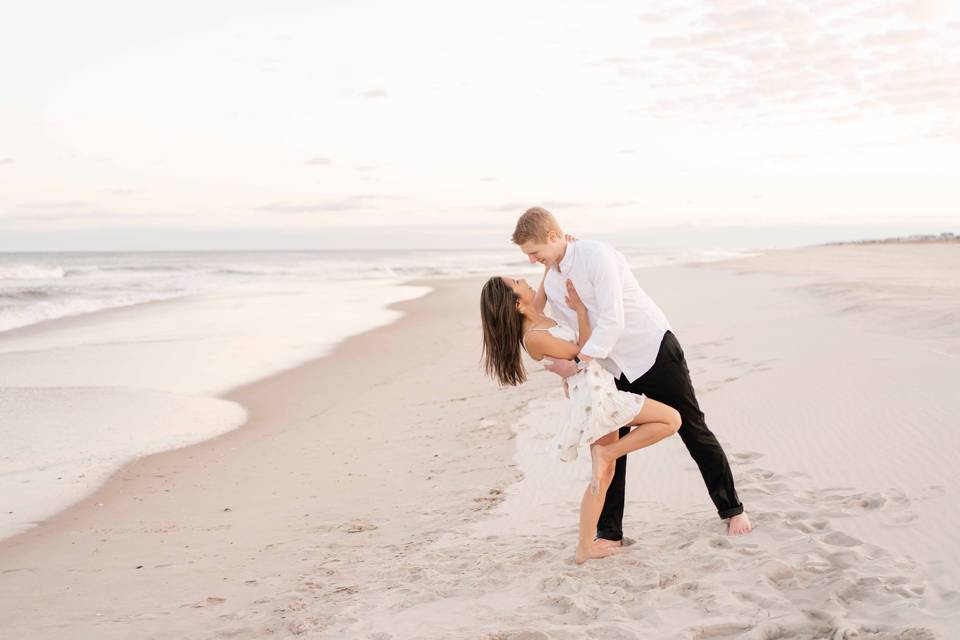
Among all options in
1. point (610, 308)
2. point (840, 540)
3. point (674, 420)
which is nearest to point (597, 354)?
point (610, 308)

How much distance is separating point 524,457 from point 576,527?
190 cm

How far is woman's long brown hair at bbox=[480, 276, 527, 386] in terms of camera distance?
13.7ft

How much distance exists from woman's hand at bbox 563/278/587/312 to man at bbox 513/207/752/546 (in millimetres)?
24

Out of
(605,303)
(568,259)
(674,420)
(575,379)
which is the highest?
(568,259)

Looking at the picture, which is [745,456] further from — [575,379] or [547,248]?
[547,248]

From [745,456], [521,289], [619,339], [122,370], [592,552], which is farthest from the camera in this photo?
[122,370]

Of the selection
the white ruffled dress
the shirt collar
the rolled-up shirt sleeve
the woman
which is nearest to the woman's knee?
the woman

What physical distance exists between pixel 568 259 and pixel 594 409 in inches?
29.1

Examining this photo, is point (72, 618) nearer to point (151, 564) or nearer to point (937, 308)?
point (151, 564)

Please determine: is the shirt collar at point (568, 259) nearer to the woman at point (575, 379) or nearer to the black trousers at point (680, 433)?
the woman at point (575, 379)

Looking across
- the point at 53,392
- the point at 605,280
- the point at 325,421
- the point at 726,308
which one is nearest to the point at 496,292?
the point at 605,280

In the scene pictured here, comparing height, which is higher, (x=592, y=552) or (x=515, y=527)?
(x=592, y=552)

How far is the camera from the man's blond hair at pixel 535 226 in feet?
13.2

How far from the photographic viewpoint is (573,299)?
4137 mm
